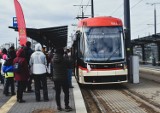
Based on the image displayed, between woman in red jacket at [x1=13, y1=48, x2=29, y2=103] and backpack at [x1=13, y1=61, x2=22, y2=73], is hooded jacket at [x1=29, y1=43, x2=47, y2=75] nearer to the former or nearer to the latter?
woman in red jacket at [x1=13, y1=48, x2=29, y2=103]

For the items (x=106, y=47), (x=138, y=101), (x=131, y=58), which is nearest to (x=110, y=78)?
(x=106, y=47)

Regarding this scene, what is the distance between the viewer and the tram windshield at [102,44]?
18.7 meters

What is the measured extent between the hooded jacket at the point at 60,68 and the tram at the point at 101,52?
7.27 meters

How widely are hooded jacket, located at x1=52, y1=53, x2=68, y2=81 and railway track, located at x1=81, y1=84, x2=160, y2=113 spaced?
1605 mm

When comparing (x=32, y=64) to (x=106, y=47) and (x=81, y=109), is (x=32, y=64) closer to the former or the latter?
(x=81, y=109)

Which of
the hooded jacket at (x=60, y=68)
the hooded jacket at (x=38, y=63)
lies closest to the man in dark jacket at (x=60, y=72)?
the hooded jacket at (x=60, y=68)

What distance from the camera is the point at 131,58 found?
20.9 m

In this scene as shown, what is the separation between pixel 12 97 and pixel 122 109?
4158mm

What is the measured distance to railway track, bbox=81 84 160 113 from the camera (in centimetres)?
1223

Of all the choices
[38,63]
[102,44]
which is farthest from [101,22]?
[38,63]

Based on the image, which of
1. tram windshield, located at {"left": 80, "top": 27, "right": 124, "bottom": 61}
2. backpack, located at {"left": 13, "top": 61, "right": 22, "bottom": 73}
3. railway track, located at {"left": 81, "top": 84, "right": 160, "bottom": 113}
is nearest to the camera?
railway track, located at {"left": 81, "top": 84, "right": 160, "bottom": 113}

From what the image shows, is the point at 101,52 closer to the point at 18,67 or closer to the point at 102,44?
the point at 102,44

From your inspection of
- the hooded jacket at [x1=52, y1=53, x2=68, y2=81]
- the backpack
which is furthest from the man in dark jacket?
the backpack

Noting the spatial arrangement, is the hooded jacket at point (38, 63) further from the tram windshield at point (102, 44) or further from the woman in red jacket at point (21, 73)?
the tram windshield at point (102, 44)
